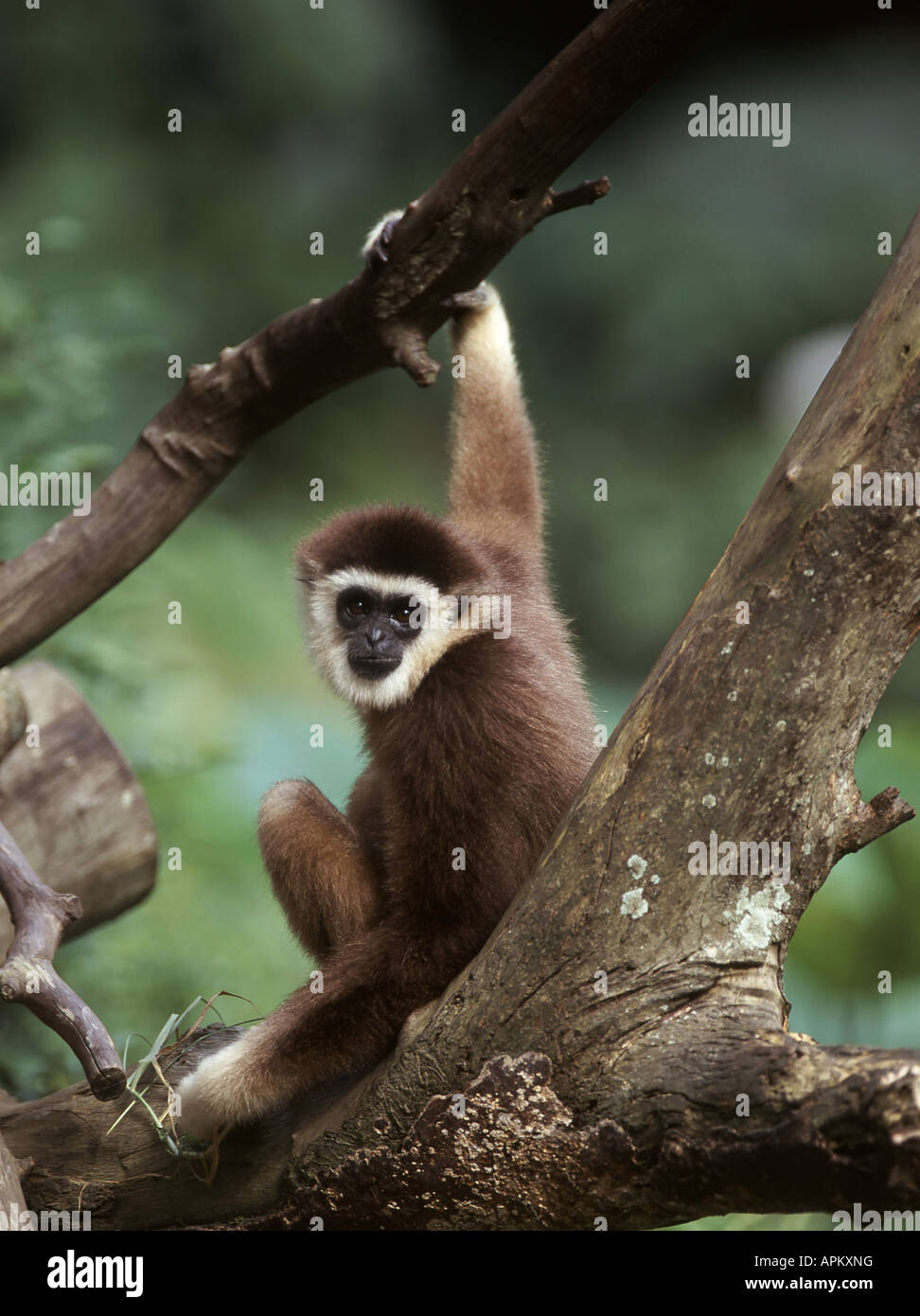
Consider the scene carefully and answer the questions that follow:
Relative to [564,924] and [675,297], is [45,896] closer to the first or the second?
[564,924]

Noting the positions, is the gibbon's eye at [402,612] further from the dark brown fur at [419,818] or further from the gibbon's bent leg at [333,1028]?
the gibbon's bent leg at [333,1028]

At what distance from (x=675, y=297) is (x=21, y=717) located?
23.4 ft

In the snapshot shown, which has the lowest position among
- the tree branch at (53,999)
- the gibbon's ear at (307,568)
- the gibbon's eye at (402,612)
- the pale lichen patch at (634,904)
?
the tree branch at (53,999)

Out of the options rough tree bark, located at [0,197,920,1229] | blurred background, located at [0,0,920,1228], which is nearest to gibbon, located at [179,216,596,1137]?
rough tree bark, located at [0,197,920,1229]

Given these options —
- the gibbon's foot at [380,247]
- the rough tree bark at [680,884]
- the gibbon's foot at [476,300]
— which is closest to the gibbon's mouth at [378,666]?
the rough tree bark at [680,884]

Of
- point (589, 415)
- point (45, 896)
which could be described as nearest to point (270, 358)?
point (45, 896)

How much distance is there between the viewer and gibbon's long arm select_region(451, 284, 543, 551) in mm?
4520

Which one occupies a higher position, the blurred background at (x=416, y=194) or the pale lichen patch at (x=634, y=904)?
the blurred background at (x=416, y=194)

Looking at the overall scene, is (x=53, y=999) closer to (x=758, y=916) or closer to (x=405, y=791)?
(x=405, y=791)

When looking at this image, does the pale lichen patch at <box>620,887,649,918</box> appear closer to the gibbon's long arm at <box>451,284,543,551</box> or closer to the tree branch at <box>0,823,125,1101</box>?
the tree branch at <box>0,823,125,1101</box>

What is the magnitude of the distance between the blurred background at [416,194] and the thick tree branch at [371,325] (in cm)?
440

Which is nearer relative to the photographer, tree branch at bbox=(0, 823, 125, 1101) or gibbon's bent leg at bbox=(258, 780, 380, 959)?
tree branch at bbox=(0, 823, 125, 1101)

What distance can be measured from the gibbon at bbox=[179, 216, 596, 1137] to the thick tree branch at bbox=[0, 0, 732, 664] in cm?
31

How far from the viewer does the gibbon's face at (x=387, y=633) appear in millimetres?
3539
